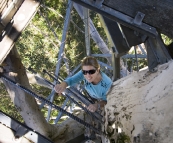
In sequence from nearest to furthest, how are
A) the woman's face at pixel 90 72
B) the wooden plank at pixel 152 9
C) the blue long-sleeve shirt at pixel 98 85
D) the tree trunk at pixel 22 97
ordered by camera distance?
the wooden plank at pixel 152 9, the woman's face at pixel 90 72, the blue long-sleeve shirt at pixel 98 85, the tree trunk at pixel 22 97

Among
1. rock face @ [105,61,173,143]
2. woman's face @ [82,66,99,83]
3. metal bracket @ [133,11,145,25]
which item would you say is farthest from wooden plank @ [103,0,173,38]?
woman's face @ [82,66,99,83]

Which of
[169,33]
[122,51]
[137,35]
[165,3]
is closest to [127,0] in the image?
[165,3]

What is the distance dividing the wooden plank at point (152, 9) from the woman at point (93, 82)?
1.20 metres

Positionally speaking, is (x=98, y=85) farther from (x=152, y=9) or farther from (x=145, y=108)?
(x=152, y=9)

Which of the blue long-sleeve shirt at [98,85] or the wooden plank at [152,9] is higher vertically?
the wooden plank at [152,9]

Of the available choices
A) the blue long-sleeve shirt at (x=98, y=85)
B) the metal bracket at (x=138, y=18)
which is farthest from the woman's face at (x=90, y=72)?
the metal bracket at (x=138, y=18)

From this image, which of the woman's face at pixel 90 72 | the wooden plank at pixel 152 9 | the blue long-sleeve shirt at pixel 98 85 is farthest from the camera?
the blue long-sleeve shirt at pixel 98 85

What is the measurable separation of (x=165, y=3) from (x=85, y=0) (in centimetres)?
68

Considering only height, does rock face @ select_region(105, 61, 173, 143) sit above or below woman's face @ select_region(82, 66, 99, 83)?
below

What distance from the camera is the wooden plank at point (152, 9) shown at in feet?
7.98

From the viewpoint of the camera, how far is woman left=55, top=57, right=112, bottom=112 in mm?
3596

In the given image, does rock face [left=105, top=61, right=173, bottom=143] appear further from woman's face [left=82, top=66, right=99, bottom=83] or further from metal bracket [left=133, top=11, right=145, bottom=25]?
metal bracket [left=133, top=11, right=145, bottom=25]

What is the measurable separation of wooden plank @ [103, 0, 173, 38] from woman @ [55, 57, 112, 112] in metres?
1.20

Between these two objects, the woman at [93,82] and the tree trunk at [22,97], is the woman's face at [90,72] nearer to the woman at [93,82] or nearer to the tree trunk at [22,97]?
the woman at [93,82]
